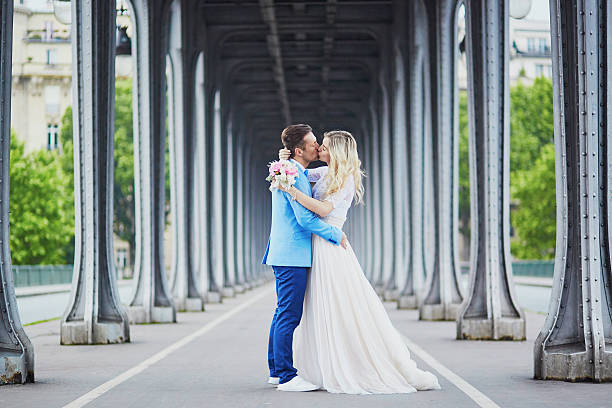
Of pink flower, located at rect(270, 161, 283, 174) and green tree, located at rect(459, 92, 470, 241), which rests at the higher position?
green tree, located at rect(459, 92, 470, 241)

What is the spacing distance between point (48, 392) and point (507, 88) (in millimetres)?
8615

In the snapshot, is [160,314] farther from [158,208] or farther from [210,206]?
[210,206]

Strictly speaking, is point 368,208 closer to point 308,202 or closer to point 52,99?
point 308,202

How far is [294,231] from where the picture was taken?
29.4 feet

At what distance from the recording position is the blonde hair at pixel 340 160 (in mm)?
9016

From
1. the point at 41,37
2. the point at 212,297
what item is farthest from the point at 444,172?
the point at 41,37

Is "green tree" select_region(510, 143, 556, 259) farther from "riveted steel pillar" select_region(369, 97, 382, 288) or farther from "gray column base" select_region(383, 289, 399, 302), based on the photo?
"gray column base" select_region(383, 289, 399, 302)

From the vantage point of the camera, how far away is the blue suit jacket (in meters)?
8.88

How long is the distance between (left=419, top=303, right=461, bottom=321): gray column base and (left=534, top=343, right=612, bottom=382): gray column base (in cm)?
1000

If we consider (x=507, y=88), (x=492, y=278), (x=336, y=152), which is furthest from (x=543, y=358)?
(x=507, y=88)

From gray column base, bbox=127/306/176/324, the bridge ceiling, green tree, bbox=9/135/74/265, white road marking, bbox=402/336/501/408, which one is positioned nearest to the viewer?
white road marking, bbox=402/336/501/408

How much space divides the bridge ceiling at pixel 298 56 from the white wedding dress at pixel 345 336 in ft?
65.5

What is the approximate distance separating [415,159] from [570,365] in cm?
1588

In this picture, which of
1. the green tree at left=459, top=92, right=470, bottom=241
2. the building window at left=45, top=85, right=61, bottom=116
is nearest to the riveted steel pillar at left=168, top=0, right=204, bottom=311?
the green tree at left=459, top=92, right=470, bottom=241
